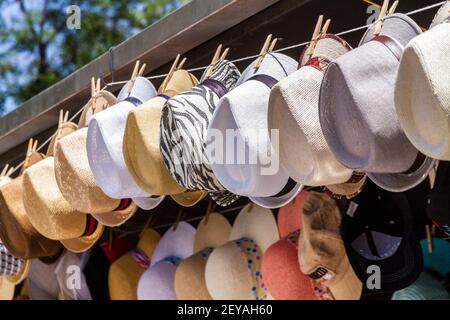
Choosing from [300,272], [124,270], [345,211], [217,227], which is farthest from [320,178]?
[124,270]

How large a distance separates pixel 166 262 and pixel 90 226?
48 cm

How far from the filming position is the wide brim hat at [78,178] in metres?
3.34

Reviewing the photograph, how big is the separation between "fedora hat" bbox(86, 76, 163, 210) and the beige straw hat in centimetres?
43

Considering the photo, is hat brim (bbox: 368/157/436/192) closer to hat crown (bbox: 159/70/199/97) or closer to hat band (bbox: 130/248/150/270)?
hat crown (bbox: 159/70/199/97)

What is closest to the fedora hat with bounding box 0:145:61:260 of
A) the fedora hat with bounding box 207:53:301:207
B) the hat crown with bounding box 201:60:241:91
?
the hat crown with bounding box 201:60:241:91

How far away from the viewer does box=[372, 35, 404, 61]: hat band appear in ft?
7.73

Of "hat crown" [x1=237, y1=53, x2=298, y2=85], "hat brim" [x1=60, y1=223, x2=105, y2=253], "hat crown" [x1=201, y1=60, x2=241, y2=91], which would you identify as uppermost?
"hat crown" [x1=201, y1=60, x2=241, y2=91]

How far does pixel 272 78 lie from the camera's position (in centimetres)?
277

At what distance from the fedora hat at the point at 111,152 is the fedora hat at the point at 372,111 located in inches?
34.0

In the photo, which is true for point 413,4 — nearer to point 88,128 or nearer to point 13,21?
point 88,128

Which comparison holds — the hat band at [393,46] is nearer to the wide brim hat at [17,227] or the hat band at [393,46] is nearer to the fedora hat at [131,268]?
the wide brim hat at [17,227]

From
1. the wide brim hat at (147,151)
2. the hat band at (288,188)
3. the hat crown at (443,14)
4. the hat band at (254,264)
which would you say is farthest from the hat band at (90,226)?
the hat crown at (443,14)

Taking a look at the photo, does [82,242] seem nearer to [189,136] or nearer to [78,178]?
[78,178]

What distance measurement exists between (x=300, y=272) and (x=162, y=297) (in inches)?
28.2
